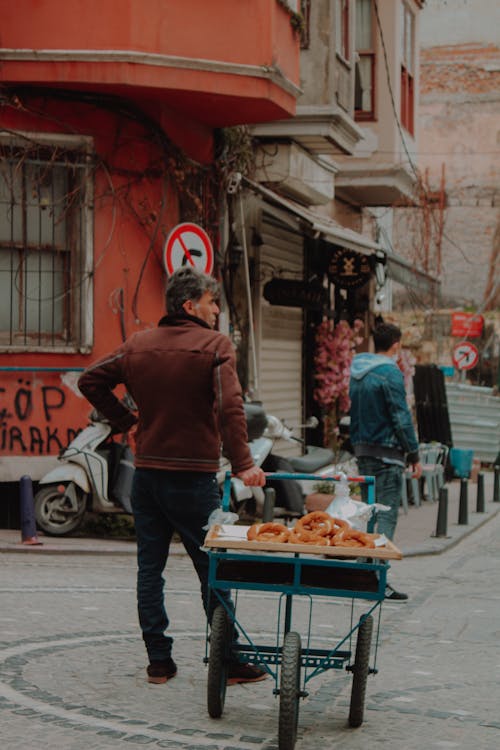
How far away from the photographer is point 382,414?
34.7 feet

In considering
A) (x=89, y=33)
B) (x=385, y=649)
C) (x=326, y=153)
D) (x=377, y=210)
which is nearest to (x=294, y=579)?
(x=385, y=649)

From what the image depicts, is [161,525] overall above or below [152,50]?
below

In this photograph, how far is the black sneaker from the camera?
6.74m

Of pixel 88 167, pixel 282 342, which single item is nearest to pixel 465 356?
pixel 282 342

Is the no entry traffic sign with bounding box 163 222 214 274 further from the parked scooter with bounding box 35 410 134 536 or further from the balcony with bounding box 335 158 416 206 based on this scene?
the balcony with bounding box 335 158 416 206

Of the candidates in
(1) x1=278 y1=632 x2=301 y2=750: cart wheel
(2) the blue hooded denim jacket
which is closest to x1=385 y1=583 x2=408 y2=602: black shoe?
(2) the blue hooded denim jacket

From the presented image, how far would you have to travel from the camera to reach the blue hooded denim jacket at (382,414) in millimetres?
10492

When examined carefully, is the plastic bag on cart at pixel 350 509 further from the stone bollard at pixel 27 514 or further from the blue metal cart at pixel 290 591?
the stone bollard at pixel 27 514

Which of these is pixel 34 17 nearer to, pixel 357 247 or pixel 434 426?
pixel 357 247

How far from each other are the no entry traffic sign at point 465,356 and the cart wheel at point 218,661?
26640mm

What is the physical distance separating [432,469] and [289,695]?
15.0 metres

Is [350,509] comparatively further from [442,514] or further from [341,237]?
[341,237]

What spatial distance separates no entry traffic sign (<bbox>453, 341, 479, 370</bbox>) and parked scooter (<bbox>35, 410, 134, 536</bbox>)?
19.8 meters

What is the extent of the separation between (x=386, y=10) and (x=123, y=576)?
15.6 meters
